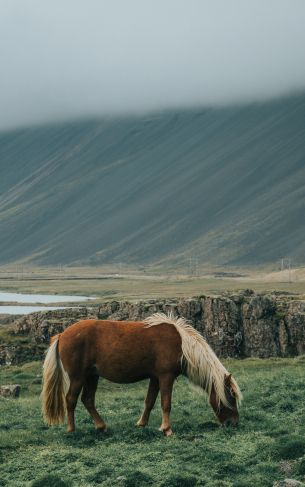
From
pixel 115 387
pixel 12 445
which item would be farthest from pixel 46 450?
pixel 115 387

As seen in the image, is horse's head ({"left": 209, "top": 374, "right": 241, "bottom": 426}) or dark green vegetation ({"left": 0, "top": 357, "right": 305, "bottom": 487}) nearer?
dark green vegetation ({"left": 0, "top": 357, "right": 305, "bottom": 487})

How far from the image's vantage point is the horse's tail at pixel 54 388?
22.1 meters

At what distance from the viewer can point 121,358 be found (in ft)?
71.4

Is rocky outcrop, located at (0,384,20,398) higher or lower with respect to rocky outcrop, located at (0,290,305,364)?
lower

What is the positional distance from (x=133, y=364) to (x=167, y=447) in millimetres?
3125

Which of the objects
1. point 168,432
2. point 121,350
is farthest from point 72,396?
point 168,432

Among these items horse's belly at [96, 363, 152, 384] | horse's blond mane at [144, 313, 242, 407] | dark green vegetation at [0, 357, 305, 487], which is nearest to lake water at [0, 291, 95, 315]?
dark green vegetation at [0, 357, 305, 487]

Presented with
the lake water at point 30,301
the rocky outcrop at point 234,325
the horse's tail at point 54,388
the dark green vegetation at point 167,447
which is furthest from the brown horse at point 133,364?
the lake water at point 30,301

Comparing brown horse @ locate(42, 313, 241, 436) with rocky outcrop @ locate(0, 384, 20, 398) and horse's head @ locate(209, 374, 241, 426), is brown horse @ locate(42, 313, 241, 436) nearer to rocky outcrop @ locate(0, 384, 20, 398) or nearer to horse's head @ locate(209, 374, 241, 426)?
horse's head @ locate(209, 374, 241, 426)

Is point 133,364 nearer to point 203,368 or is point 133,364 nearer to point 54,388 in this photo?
point 203,368

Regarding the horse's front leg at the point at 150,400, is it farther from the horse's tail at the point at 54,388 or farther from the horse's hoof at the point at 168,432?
the horse's tail at the point at 54,388

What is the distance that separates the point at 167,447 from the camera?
1917 centimetres

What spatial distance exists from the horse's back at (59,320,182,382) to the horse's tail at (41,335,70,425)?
29cm

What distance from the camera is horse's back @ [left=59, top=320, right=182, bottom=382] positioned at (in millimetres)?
21656
